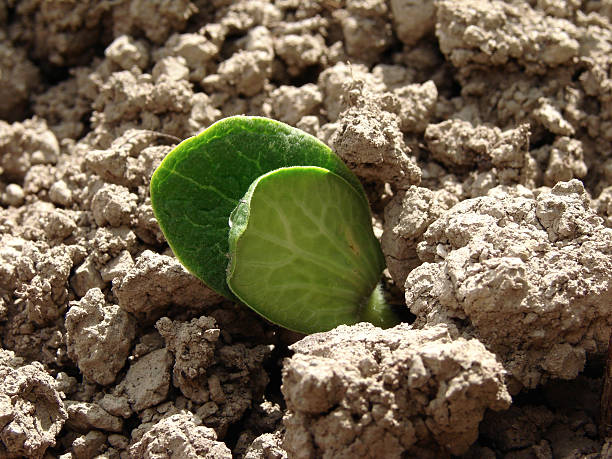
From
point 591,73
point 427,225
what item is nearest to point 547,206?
point 427,225

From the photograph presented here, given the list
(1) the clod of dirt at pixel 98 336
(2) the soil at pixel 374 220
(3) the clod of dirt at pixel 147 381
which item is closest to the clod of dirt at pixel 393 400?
(2) the soil at pixel 374 220

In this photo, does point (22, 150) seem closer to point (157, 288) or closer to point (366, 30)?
point (157, 288)

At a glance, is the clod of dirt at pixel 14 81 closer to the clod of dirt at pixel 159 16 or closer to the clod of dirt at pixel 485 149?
the clod of dirt at pixel 159 16

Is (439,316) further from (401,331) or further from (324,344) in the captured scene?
(324,344)

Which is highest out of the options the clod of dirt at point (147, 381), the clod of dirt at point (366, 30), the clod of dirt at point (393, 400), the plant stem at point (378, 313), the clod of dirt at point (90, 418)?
the clod of dirt at point (366, 30)

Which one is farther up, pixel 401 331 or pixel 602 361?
pixel 401 331

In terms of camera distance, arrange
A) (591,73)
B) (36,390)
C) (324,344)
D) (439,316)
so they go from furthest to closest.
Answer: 1. (591,73)
2. (36,390)
3. (439,316)
4. (324,344)
